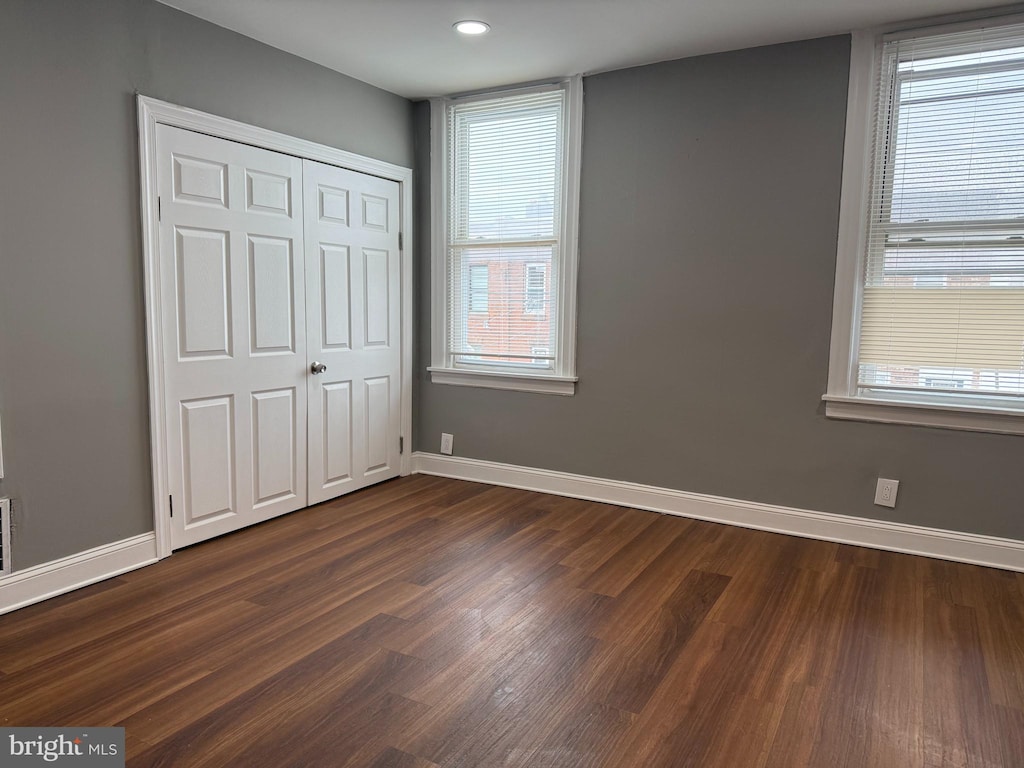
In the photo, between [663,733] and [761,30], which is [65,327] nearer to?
[663,733]

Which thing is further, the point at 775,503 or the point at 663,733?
the point at 775,503

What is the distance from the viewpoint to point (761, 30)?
3.21 m

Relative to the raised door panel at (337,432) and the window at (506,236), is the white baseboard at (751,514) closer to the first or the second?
the window at (506,236)

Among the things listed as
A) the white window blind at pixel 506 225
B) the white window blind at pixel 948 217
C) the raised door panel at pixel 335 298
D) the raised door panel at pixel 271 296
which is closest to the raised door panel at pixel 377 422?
the raised door panel at pixel 335 298

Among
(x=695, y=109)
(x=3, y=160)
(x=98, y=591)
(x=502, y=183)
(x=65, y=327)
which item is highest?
(x=695, y=109)

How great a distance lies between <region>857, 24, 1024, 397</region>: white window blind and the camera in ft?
9.78

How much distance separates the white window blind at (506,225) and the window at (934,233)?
1604 mm

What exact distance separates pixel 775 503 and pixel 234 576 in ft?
8.73

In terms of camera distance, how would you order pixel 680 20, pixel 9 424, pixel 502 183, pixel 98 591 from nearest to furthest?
pixel 9 424, pixel 98 591, pixel 680 20, pixel 502 183

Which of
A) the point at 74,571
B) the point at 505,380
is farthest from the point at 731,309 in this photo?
the point at 74,571

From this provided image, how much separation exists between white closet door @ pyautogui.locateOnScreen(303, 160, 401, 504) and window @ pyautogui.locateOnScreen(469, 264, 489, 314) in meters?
0.47

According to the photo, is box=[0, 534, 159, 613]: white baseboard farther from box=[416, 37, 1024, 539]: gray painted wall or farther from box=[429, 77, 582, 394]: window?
box=[416, 37, 1024, 539]: gray painted wall

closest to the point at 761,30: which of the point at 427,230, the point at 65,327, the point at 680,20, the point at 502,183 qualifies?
the point at 680,20

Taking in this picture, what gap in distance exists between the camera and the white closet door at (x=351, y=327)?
3770 mm
